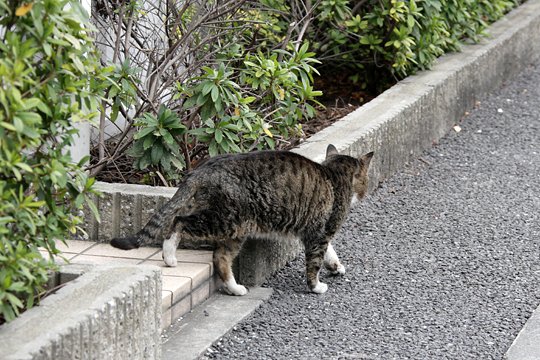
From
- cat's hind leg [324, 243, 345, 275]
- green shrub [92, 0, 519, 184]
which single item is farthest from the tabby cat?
green shrub [92, 0, 519, 184]

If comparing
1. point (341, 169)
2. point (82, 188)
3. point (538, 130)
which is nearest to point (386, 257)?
point (341, 169)

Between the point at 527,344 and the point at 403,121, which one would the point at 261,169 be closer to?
the point at 527,344

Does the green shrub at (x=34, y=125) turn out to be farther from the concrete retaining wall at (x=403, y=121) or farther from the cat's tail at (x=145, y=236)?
the concrete retaining wall at (x=403, y=121)

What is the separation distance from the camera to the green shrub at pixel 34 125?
378 centimetres

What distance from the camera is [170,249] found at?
Answer: 5.74 m

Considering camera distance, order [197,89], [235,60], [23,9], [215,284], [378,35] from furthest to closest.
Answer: [378,35] → [235,60] → [197,89] → [215,284] → [23,9]

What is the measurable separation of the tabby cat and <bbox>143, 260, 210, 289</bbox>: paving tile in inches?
2.0

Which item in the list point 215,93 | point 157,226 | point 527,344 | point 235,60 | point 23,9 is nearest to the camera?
point 23,9

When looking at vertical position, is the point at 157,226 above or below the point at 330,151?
below

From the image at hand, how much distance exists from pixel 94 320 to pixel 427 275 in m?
2.90

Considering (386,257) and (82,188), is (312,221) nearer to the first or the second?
(386,257)

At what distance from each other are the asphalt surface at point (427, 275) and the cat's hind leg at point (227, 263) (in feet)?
0.73

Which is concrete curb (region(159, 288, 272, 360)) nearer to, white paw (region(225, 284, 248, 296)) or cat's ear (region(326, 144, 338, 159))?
white paw (region(225, 284, 248, 296))

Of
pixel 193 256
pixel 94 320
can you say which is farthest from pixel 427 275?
pixel 94 320
